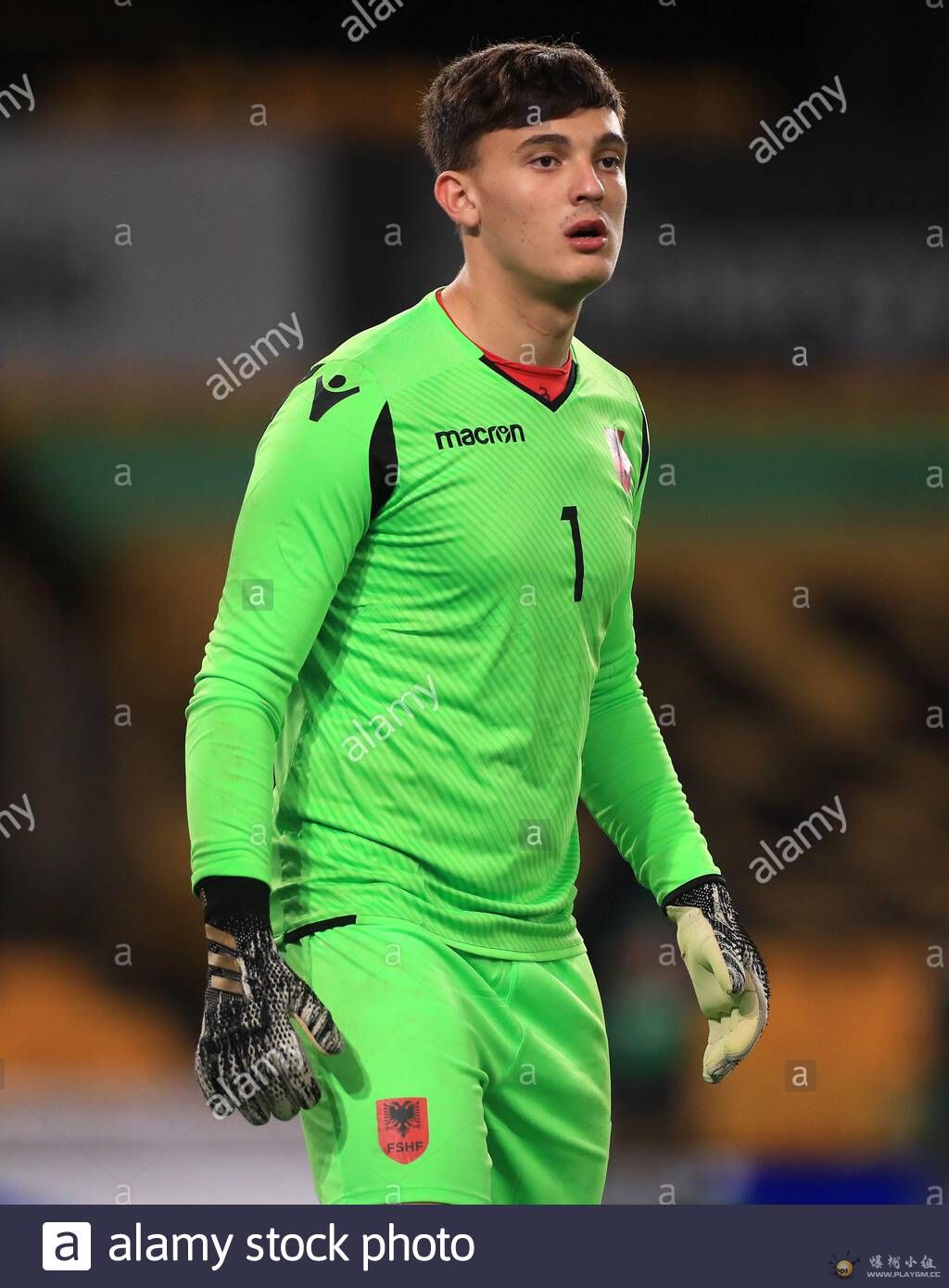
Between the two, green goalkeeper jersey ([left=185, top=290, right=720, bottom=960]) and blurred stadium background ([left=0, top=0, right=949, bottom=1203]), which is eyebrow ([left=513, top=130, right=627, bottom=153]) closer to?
green goalkeeper jersey ([left=185, top=290, right=720, bottom=960])

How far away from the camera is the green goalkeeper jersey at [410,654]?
218cm

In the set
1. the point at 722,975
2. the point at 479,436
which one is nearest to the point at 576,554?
the point at 479,436

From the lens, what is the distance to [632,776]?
263cm

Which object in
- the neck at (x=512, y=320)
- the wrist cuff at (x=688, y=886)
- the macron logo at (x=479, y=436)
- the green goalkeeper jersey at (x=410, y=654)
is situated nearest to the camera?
the green goalkeeper jersey at (x=410, y=654)

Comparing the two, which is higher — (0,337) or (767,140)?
(767,140)

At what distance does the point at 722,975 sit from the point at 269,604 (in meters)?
0.75

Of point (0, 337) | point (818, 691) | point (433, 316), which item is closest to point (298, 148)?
point (0, 337)

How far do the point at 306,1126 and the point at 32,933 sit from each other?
2570 millimetres

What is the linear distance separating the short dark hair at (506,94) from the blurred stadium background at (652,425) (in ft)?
7.46

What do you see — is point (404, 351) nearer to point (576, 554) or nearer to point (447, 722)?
point (576, 554)

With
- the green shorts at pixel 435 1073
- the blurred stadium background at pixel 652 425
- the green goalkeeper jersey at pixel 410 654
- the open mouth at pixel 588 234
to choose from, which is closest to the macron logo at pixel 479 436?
the green goalkeeper jersey at pixel 410 654

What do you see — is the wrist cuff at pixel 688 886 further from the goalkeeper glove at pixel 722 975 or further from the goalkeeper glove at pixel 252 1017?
the goalkeeper glove at pixel 252 1017
